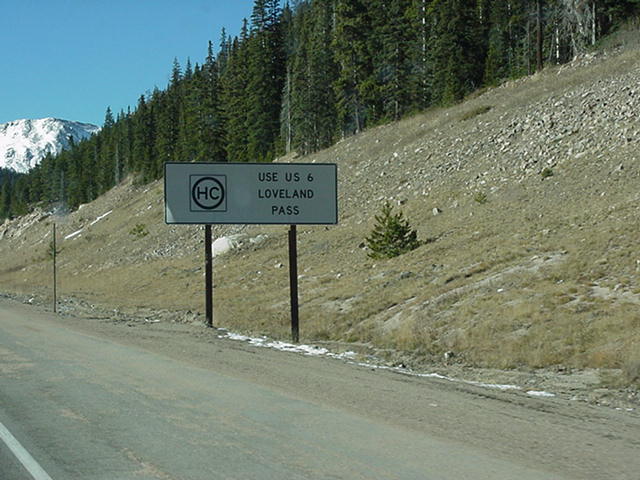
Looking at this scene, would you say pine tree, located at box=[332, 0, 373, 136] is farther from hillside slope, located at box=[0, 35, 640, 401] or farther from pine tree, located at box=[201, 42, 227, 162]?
pine tree, located at box=[201, 42, 227, 162]

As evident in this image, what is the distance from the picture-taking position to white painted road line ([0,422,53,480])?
593 centimetres

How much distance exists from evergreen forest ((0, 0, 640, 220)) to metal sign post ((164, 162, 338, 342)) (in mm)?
35085

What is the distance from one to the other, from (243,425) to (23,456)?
216 centimetres

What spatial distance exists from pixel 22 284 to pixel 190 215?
1778 inches

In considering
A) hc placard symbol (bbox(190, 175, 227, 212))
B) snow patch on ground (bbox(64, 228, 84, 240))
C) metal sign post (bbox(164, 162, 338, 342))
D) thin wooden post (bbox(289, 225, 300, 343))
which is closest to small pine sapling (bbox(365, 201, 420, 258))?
metal sign post (bbox(164, 162, 338, 342))

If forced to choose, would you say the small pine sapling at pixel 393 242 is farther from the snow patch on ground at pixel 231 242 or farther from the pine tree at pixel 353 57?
the pine tree at pixel 353 57

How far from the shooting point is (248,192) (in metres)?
20.6

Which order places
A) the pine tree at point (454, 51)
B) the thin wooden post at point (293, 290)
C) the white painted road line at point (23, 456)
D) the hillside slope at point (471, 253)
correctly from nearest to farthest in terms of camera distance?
1. the white painted road line at point (23, 456)
2. the hillside slope at point (471, 253)
3. the thin wooden post at point (293, 290)
4. the pine tree at point (454, 51)

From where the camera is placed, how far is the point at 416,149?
4541 centimetres

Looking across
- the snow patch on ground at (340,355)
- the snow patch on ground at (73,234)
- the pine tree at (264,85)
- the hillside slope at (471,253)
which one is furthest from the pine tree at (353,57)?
the snow patch on ground at (340,355)

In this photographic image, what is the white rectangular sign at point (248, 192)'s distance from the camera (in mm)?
20547

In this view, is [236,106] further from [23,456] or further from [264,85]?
[23,456]

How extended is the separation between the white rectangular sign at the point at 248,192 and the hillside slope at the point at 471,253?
10.9ft

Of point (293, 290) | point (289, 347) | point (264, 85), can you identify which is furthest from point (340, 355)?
point (264, 85)
